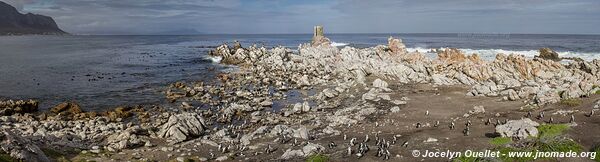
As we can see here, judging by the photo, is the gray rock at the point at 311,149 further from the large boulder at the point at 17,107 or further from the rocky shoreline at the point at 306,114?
the large boulder at the point at 17,107

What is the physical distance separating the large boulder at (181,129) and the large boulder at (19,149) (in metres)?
8.58

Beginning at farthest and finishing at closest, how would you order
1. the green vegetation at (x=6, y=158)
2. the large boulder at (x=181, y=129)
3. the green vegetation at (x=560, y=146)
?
the large boulder at (x=181, y=129) < the green vegetation at (x=560, y=146) < the green vegetation at (x=6, y=158)

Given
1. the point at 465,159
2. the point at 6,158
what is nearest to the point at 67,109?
the point at 6,158

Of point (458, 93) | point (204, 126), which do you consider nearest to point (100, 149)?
point (204, 126)

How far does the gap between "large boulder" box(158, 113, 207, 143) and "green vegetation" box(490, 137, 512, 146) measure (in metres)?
18.2

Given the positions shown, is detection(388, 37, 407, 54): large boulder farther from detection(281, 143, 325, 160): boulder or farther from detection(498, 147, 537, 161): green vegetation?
detection(498, 147, 537, 161): green vegetation

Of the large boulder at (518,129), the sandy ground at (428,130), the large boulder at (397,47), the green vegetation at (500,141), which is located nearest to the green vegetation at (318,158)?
the sandy ground at (428,130)

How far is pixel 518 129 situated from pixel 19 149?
24281 mm

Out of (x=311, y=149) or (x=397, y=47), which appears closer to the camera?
(x=311, y=149)

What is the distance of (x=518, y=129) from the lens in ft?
79.8

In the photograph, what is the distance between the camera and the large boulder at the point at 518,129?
2369cm

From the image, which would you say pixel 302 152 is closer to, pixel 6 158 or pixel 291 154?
pixel 291 154

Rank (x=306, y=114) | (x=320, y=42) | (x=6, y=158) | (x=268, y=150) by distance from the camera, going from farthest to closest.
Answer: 1. (x=320, y=42)
2. (x=306, y=114)
3. (x=268, y=150)
4. (x=6, y=158)

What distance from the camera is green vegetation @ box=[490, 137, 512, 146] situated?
75.7 ft
